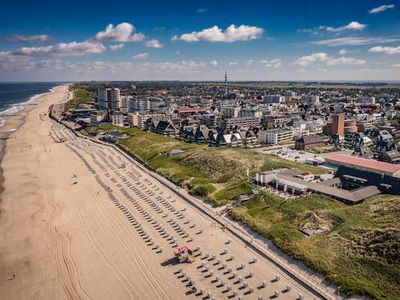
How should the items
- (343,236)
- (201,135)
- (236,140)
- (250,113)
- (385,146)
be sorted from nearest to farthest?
(343,236)
(385,146)
(236,140)
(201,135)
(250,113)

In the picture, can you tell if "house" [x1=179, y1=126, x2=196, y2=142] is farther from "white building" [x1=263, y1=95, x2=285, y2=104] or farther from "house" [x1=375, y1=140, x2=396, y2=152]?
"white building" [x1=263, y1=95, x2=285, y2=104]

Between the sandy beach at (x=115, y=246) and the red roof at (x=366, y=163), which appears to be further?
the red roof at (x=366, y=163)

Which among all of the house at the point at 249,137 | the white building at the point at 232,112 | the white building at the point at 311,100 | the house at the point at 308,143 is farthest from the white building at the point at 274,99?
the house at the point at 308,143

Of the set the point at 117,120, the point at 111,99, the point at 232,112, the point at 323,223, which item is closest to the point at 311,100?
the point at 232,112

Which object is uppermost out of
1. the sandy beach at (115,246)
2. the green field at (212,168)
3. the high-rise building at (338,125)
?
the high-rise building at (338,125)

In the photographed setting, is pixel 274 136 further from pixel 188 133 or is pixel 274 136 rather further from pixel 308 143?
pixel 188 133

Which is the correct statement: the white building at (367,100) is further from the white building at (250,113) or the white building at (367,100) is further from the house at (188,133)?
the house at (188,133)

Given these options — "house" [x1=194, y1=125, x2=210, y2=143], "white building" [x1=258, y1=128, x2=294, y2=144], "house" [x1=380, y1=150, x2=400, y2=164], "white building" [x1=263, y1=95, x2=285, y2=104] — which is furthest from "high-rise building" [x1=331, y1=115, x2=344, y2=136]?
"white building" [x1=263, y1=95, x2=285, y2=104]

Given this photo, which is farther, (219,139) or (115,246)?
(219,139)
